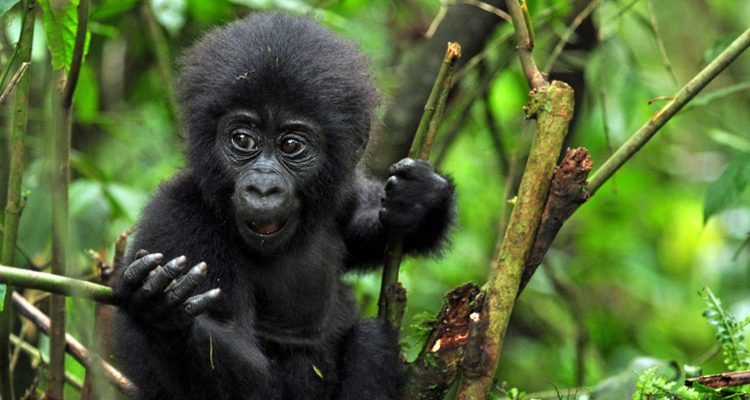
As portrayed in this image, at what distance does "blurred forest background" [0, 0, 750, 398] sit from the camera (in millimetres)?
6066

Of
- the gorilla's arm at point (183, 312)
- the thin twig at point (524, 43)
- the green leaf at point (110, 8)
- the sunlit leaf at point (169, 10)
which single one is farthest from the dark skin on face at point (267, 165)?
the sunlit leaf at point (169, 10)

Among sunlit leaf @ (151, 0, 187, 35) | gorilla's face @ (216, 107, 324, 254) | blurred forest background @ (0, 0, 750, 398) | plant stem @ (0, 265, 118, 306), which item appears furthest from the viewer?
blurred forest background @ (0, 0, 750, 398)

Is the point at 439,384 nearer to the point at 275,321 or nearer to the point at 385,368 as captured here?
the point at 385,368

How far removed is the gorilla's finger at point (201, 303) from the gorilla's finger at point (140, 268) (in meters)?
0.19

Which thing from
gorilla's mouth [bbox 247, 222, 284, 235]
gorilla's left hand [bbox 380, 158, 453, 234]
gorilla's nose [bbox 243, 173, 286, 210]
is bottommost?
gorilla's mouth [bbox 247, 222, 284, 235]

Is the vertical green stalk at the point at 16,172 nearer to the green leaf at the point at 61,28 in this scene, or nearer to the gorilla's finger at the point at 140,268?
the green leaf at the point at 61,28

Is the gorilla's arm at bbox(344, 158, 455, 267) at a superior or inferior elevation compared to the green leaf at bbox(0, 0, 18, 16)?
superior

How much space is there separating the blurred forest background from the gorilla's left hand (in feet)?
1.04

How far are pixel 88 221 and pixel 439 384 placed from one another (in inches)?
93.2

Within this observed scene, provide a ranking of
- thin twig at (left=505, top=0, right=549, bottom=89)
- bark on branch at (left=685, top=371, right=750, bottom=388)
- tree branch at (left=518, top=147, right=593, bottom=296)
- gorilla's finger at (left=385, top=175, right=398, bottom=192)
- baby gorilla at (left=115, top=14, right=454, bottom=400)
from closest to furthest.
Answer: bark on branch at (left=685, top=371, right=750, bottom=388), tree branch at (left=518, top=147, right=593, bottom=296), thin twig at (left=505, top=0, right=549, bottom=89), baby gorilla at (left=115, top=14, right=454, bottom=400), gorilla's finger at (left=385, top=175, right=398, bottom=192)

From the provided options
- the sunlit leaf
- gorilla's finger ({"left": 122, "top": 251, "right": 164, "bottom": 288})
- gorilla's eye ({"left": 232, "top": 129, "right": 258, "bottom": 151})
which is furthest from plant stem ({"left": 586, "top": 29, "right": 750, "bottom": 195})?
the sunlit leaf

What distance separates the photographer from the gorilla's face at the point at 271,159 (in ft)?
13.3

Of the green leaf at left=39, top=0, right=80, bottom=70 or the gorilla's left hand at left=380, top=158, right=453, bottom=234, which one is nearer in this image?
the green leaf at left=39, top=0, right=80, bottom=70

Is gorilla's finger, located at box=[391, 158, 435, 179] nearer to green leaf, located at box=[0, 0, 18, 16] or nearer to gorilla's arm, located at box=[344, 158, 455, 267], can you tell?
gorilla's arm, located at box=[344, 158, 455, 267]
